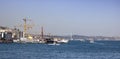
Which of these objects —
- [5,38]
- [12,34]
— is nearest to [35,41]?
[5,38]

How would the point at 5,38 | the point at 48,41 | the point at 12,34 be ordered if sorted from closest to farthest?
the point at 48,41
the point at 5,38
the point at 12,34

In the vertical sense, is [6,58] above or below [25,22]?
below

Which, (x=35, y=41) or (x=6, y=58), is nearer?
(x=6, y=58)

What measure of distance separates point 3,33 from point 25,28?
901 inches

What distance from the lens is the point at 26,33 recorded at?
561ft

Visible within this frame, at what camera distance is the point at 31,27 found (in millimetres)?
164000

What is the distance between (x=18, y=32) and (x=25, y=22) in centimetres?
3478

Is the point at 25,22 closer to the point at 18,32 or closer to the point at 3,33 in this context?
the point at 3,33

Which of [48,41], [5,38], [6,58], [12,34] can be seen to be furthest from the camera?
[12,34]

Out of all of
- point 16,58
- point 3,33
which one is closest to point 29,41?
point 3,33

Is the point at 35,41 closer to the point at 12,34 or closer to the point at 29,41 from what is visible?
the point at 29,41

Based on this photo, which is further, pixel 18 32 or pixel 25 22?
pixel 18 32

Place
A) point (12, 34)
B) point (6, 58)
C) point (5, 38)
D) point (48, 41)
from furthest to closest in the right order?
point (12, 34), point (5, 38), point (48, 41), point (6, 58)

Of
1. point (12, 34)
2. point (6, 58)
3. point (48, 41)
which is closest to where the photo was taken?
point (6, 58)
